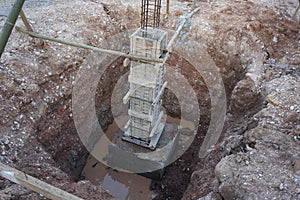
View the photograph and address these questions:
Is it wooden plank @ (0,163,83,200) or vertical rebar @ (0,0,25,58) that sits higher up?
vertical rebar @ (0,0,25,58)

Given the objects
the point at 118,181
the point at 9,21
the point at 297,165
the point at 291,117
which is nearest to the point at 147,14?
the point at 9,21

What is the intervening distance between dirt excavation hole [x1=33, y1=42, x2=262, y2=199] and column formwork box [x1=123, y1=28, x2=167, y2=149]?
959 mm

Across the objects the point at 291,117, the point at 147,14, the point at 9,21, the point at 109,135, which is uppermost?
the point at 9,21

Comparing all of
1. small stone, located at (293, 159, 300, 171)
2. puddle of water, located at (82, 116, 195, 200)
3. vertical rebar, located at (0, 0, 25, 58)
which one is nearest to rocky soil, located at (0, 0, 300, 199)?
small stone, located at (293, 159, 300, 171)

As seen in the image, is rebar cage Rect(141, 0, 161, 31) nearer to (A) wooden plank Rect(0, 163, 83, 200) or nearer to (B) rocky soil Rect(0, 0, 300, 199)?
(B) rocky soil Rect(0, 0, 300, 199)

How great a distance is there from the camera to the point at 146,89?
6.44 metres

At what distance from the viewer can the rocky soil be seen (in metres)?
4.77

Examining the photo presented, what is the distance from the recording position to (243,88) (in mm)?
6812

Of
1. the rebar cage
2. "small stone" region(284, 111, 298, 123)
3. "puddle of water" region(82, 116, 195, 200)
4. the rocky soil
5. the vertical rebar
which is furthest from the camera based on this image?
"puddle of water" region(82, 116, 195, 200)

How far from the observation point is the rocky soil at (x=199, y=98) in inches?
188

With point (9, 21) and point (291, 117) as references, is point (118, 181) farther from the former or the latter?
point (9, 21)

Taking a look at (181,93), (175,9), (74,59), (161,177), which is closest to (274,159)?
(161,177)

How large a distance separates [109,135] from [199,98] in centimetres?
307

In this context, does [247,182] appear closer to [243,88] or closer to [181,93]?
[243,88]
